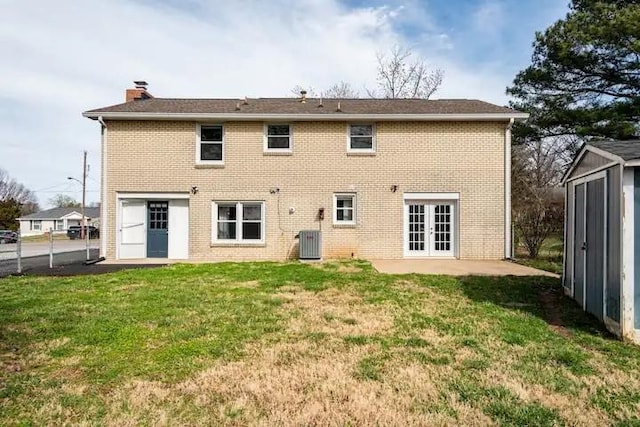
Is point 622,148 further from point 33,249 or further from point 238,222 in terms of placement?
point 33,249

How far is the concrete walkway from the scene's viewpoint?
462 inches

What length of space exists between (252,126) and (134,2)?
5311mm

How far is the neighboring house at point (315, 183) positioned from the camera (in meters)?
15.3

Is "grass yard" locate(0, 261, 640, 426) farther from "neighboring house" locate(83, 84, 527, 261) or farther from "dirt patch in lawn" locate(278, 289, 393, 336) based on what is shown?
"neighboring house" locate(83, 84, 527, 261)

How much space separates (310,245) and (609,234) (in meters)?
9.59

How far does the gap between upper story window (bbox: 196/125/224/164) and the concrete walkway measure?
673 cm

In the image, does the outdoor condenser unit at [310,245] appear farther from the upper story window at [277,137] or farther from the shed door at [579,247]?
the shed door at [579,247]

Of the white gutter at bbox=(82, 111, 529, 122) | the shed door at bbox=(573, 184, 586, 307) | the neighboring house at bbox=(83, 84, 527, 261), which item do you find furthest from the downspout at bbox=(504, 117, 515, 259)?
the shed door at bbox=(573, 184, 586, 307)

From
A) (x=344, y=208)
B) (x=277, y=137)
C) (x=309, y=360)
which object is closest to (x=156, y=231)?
(x=277, y=137)

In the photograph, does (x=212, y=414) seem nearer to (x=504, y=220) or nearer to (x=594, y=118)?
(x=504, y=220)

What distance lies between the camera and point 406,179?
606 inches

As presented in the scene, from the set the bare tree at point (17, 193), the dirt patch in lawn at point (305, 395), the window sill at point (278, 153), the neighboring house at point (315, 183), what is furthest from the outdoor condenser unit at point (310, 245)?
the bare tree at point (17, 193)

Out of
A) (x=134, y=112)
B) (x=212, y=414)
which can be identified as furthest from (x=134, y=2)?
(x=212, y=414)

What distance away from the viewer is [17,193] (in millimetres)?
79125
